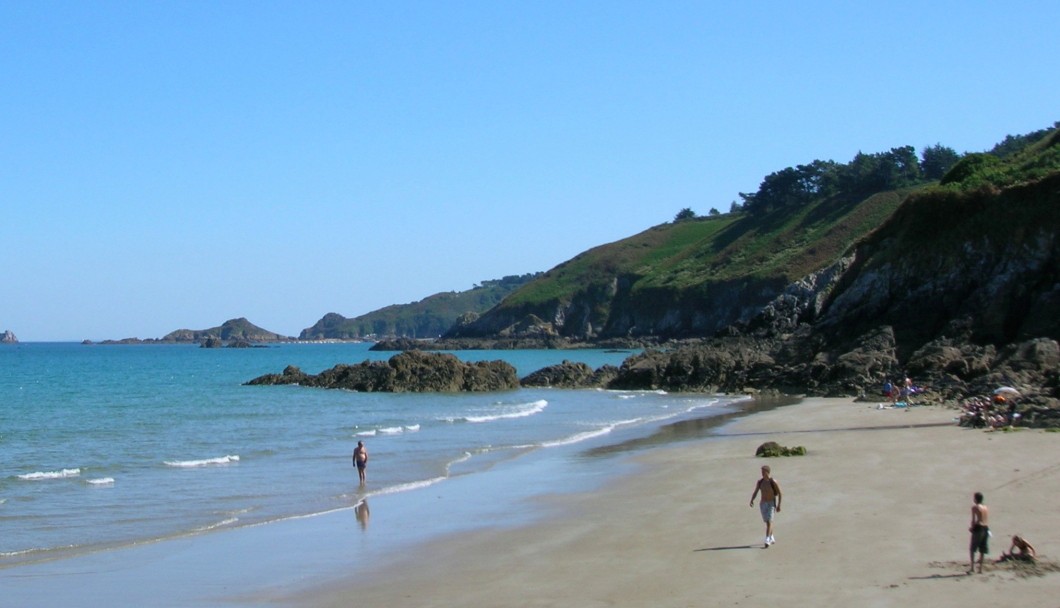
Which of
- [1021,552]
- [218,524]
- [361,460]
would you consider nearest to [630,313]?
[361,460]

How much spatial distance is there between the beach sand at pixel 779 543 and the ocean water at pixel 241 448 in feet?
18.3

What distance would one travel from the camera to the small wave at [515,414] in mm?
42875

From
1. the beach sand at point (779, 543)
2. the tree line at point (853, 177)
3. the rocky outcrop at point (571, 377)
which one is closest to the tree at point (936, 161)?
the tree line at point (853, 177)

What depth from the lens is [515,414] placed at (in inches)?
1795

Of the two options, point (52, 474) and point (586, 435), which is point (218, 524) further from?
point (586, 435)

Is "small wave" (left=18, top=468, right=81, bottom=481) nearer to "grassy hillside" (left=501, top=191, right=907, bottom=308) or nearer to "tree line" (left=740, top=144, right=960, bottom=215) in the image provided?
"grassy hillside" (left=501, top=191, right=907, bottom=308)

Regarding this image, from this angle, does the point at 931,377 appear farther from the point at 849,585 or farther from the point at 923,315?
the point at 849,585

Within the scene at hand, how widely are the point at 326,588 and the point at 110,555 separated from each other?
4.69 m

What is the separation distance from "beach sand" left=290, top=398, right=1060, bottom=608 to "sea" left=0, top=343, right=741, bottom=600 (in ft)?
7.53

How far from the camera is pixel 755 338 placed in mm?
65312

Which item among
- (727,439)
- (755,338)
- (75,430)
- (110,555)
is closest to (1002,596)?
(110,555)

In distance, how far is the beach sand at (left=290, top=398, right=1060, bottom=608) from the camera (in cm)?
1181

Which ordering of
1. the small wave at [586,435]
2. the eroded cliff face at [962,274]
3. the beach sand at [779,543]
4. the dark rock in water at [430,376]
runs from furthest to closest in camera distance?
the dark rock in water at [430,376] → the eroded cliff face at [962,274] → the small wave at [586,435] → the beach sand at [779,543]

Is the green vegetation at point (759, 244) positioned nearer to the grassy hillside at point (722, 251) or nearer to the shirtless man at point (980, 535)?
the grassy hillside at point (722, 251)
